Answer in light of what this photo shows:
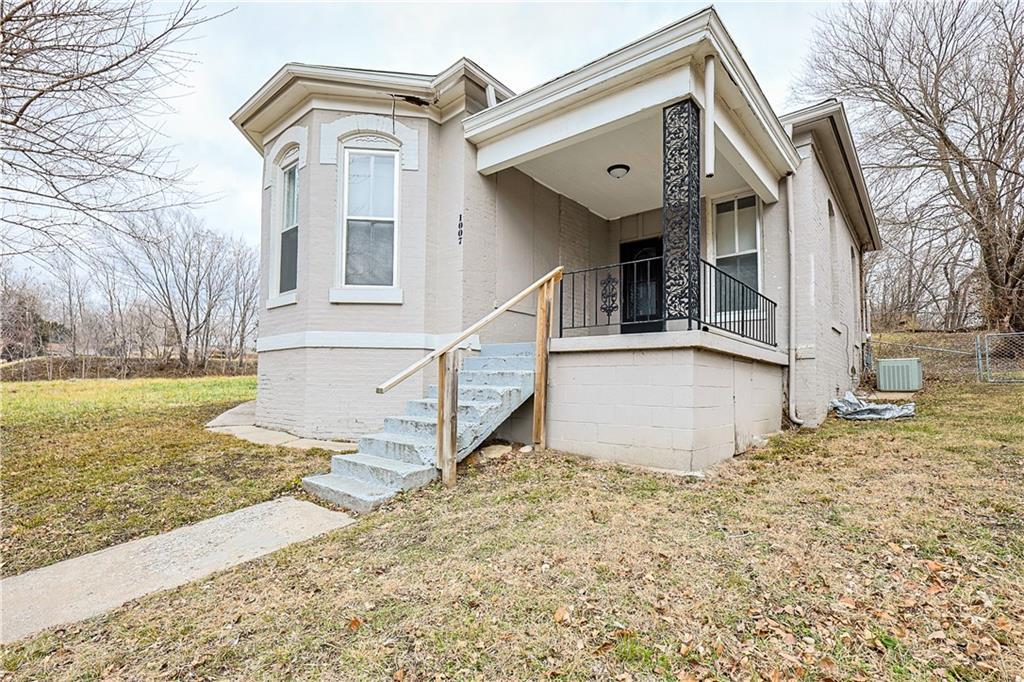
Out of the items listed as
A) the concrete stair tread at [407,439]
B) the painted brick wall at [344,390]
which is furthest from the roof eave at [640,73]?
the concrete stair tread at [407,439]

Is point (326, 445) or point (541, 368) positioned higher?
point (541, 368)

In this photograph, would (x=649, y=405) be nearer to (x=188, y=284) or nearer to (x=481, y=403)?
(x=481, y=403)

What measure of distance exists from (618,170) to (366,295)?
3.56 meters

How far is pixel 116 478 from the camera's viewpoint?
4.26m

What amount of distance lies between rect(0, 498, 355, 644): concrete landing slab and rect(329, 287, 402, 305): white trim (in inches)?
118

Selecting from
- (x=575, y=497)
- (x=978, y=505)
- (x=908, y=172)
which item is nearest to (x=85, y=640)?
(x=575, y=497)

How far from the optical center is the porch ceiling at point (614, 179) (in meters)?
5.75

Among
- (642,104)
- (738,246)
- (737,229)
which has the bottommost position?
(738,246)

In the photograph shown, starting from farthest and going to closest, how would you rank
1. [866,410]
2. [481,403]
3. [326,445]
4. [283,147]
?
[866,410] < [283,147] < [326,445] < [481,403]

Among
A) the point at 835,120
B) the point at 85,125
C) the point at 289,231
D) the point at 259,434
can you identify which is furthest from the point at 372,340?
the point at 835,120

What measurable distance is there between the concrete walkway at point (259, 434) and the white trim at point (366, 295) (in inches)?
66.1

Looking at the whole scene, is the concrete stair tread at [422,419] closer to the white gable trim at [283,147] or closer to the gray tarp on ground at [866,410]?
the white gable trim at [283,147]

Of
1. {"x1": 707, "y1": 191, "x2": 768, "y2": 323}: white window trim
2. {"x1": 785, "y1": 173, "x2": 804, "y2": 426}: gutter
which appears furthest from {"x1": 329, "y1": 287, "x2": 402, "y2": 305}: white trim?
{"x1": 785, "y1": 173, "x2": 804, "y2": 426}: gutter

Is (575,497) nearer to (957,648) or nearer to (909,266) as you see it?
(957,648)
